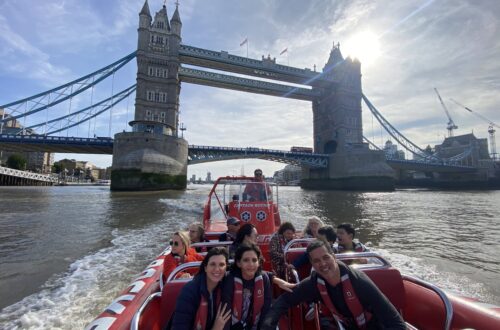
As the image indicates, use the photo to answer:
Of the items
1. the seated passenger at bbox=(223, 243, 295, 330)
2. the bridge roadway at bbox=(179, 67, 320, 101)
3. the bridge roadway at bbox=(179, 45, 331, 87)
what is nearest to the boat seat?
the seated passenger at bbox=(223, 243, 295, 330)

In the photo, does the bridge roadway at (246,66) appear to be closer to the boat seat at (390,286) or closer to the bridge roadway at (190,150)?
the bridge roadway at (190,150)

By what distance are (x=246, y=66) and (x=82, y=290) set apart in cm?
5909

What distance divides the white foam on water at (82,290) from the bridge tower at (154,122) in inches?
1237

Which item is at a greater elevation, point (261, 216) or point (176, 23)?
point (176, 23)

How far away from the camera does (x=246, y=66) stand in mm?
58719

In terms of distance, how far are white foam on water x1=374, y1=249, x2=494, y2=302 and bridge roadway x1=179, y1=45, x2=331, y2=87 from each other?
183 feet

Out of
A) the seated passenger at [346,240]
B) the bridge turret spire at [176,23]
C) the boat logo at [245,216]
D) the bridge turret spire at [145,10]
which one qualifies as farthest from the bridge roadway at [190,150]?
the seated passenger at [346,240]

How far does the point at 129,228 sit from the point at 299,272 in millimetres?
9026

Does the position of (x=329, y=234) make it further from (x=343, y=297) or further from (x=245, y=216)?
(x=245, y=216)

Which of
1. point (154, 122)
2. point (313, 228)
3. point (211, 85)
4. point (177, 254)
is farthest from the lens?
point (211, 85)

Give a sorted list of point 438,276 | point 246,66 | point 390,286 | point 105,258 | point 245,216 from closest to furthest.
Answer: point 390,286, point 438,276, point 105,258, point 245,216, point 246,66

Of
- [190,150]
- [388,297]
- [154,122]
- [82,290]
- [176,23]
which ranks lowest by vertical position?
[82,290]

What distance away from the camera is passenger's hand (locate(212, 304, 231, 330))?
228 cm

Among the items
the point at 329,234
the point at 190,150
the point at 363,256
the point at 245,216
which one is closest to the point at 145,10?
the point at 190,150
